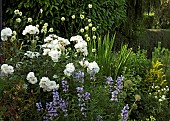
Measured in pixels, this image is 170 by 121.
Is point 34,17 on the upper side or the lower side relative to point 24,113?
upper

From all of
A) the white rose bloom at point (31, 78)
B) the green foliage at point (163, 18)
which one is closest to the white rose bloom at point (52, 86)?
the white rose bloom at point (31, 78)

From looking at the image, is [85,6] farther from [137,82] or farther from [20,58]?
[20,58]

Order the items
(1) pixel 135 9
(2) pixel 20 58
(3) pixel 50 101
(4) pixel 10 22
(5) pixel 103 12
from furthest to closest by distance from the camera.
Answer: (1) pixel 135 9 → (5) pixel 103 12 → (4) pixel 10 22 → (2) pixel 20 58 → (3) pixel 50 101

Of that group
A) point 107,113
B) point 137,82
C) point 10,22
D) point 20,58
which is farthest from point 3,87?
point 10,22

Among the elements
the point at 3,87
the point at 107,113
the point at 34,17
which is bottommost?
the point at 107,113

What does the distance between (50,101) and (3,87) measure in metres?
0.41

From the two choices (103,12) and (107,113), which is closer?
(107,113)

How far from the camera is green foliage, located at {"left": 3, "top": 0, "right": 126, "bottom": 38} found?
19.6ft

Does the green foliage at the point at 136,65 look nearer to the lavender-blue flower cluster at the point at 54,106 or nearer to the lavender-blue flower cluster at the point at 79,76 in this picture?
the lavender-blue flower cluster at the point at 79,76

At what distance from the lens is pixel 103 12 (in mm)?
6516

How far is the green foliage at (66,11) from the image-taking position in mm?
5988

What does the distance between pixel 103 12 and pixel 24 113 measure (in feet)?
11.9

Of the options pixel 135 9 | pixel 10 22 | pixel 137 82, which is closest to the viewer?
pixel 137 82

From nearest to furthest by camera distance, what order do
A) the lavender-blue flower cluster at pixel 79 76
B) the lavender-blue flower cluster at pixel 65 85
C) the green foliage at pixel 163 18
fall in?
the lavender-blue flower cluster at pixel 65 85 → the lavender-blue flower cluster at pixel 79 76 → the green foliage at pixel 163 18
